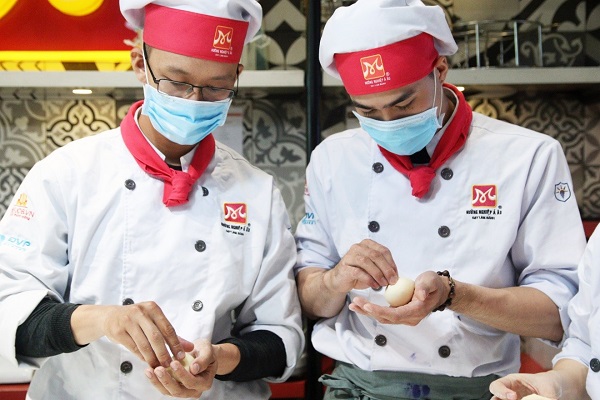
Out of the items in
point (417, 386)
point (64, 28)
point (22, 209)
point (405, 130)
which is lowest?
point (417, 386)

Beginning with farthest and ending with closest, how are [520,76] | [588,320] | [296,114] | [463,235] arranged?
[296,114]
[520,76]
[463,235]
[588,320]

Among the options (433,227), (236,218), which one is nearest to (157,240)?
(236,218)

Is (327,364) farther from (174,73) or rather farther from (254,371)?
(174,73)

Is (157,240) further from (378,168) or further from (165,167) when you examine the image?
(378,168)

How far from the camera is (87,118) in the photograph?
2967 millimetres

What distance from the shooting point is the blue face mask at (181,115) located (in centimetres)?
154

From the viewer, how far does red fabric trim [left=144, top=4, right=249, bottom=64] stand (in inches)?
61.0

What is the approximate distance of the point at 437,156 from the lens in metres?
1.73

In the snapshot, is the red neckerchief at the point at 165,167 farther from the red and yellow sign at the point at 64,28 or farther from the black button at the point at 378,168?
the red and yellow sign at the point at 64,28

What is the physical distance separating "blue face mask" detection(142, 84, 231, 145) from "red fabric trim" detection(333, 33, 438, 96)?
309 mm

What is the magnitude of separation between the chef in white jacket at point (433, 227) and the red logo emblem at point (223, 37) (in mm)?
247

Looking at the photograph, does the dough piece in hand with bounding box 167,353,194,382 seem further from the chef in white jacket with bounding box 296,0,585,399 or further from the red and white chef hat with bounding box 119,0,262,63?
the red and white chef hat with bounding box 119,0,262,63

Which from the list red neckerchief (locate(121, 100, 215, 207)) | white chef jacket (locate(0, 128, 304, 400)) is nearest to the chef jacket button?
white chef jacket (locate(0, 128, 304, 400))

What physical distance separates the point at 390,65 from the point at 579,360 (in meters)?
0.75
